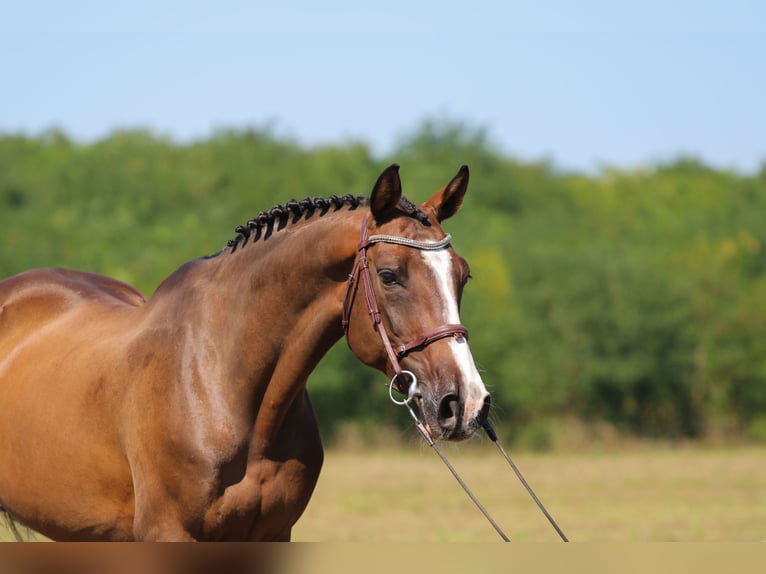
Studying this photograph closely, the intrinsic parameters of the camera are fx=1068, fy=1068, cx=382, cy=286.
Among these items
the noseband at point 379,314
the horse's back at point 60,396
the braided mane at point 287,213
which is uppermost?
the braided mane at point 287,213

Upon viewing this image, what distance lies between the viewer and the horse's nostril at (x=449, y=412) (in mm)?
4340

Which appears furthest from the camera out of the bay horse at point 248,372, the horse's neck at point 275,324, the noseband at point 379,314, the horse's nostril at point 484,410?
the horse's neck at point 275,324

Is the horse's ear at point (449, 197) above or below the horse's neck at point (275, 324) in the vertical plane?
above

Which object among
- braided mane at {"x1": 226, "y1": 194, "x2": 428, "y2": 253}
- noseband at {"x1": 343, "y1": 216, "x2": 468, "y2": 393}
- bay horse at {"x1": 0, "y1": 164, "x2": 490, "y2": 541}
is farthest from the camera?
braided mane at {"x1": 226, "y1": 194, "x2": 428, "y2": 253}

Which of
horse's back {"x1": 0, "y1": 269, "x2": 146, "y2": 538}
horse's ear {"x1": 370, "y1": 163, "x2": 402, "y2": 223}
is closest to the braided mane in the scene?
horse's ear {"x1": 370, "y1": 163, "x2": 402, "y2": 223}

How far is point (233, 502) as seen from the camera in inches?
187

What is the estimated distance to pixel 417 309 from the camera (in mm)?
4574

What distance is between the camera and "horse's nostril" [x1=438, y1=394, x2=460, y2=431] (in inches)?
171

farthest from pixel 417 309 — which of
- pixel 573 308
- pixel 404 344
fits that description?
pixel 573 308

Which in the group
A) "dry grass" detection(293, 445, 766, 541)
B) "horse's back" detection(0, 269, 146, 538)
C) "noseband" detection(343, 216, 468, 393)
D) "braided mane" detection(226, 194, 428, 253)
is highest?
"braided mane" detection(226, 194, 428, 253)

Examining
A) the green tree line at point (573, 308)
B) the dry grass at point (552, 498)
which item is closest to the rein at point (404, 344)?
the dry grass at point (552, 498)

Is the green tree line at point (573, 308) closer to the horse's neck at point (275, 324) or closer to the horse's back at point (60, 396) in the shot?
the horse's back at point (60, 396)

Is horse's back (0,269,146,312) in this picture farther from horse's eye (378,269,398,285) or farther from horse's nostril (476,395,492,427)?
horse's nostril (476,395,492,427)

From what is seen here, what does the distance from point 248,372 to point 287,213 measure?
0.85 m
